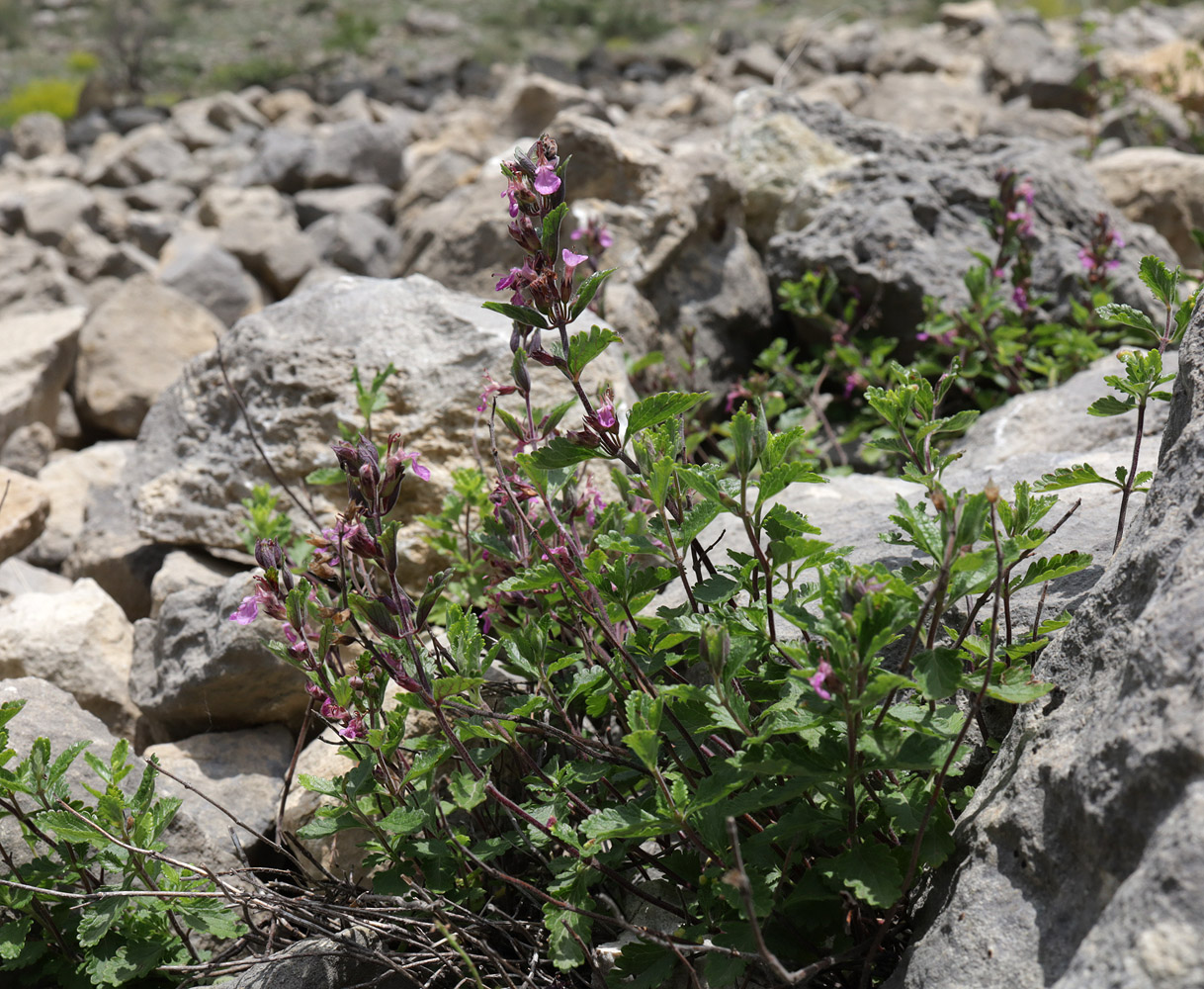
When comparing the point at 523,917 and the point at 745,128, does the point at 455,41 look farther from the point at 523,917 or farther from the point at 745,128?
the point at 523,917

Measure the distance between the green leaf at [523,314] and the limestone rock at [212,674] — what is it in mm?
1696

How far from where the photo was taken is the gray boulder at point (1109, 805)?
1.34m

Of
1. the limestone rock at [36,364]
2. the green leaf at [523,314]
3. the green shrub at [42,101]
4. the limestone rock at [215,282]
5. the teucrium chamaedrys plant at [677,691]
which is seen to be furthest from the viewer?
the green shrub at [42,101]

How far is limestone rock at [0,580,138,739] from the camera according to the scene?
3494mm

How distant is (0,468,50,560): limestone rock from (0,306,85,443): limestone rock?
1.02m

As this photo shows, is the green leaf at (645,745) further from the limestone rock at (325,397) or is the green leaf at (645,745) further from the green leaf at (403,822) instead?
the limestone rock at (325,397)

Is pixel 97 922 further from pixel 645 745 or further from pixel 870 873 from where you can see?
pixel 870 873

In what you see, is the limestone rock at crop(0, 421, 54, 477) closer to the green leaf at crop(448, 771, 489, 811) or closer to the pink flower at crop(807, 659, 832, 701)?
the green leaf at crop(448, 771, 489, 811)

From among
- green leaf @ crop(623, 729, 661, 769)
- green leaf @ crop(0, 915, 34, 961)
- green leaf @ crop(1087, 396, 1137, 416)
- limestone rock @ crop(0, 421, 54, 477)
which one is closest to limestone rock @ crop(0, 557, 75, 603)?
limestone rock @ crop(0, 421, 54, 477)

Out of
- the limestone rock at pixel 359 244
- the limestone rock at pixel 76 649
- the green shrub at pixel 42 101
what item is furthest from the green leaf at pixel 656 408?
the green shrub at pixel 42 101

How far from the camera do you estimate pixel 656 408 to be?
1963mm

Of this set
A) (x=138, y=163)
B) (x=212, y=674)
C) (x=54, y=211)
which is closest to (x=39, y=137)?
(x=138, y=163)

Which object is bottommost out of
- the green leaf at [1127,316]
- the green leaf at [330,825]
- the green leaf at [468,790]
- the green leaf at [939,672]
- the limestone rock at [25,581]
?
the limestone rock at [25,581]

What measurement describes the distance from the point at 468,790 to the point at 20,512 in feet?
11.3
